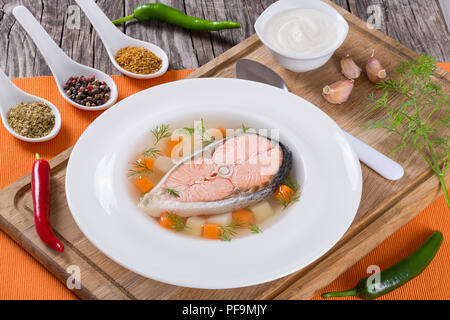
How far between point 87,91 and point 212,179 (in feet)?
3.00

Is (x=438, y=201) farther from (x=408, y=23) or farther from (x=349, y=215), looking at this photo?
(x=408, y=23)

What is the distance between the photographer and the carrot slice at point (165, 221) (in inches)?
74.7

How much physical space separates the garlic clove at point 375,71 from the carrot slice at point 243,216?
99 centimetres

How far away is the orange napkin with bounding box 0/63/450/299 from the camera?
2.00 meters

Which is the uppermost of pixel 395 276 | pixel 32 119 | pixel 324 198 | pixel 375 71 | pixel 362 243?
pixel 32 119

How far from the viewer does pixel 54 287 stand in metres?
2.00

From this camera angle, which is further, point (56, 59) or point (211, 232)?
point (56, 59)

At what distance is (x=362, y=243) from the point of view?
200cm

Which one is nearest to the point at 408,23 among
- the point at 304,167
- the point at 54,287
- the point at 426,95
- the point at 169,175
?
the point at 426,95

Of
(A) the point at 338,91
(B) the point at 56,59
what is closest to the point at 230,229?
(A) the point at 338,91

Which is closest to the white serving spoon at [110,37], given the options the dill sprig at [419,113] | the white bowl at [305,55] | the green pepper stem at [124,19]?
the green pepper stem at [124,19]

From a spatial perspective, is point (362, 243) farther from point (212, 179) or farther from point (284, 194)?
point (212, 179)

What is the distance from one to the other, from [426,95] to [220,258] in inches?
52.8

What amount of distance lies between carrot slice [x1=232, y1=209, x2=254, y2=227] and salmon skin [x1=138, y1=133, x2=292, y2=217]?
28 mm
